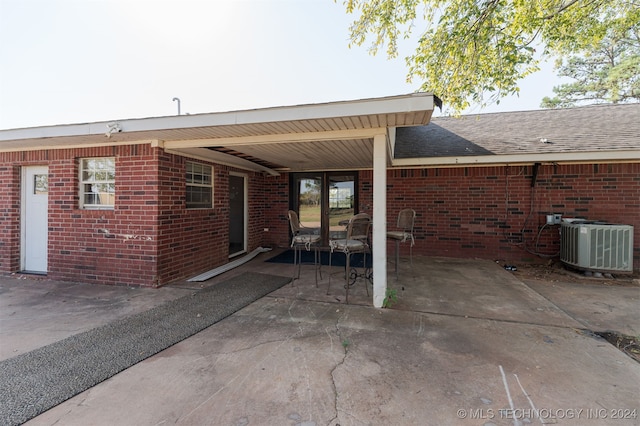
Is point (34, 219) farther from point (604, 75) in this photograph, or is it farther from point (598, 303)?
point (604, 75)

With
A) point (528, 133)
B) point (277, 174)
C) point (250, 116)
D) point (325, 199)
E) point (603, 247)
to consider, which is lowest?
point (603, 247)

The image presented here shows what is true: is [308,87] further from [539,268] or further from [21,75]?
[539,268]

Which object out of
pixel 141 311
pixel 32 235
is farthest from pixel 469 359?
pixel 32 235

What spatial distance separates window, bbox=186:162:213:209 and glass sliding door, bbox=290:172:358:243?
2.97m

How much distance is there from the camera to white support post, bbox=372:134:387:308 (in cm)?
369

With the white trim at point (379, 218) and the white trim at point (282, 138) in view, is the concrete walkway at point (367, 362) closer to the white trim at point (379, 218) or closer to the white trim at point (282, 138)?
the white trim at point (379, 218)

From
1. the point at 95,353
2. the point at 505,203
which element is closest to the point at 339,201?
the point at 505,203

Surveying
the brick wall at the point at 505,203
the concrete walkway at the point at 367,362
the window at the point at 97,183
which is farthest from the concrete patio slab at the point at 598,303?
the window at the point at 97,183

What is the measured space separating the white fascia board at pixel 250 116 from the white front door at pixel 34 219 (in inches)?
47.8

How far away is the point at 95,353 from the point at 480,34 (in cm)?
753

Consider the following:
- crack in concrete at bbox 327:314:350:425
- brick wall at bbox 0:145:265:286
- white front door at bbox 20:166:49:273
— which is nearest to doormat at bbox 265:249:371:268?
brick wall at bbox 0:145:265:286

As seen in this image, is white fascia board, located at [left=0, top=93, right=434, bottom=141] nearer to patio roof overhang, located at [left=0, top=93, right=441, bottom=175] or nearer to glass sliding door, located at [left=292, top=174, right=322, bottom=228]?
patio roof overhang, located at [left=0, top=93, right=441, bottom=175]

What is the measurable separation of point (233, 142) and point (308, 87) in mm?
6521

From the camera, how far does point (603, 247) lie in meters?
5.35
